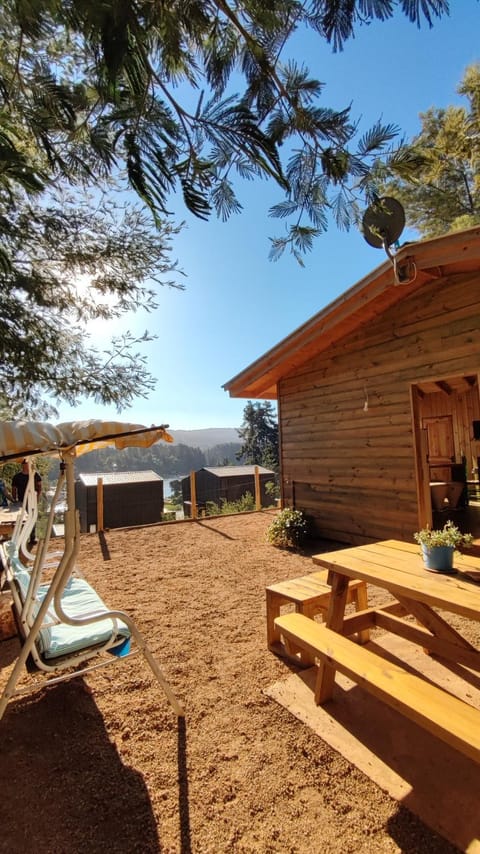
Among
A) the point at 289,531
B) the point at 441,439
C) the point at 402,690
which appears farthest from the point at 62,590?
the point at 441,439

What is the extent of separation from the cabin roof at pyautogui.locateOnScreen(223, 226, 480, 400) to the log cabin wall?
14 cm

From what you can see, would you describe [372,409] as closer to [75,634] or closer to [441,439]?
[75,634]

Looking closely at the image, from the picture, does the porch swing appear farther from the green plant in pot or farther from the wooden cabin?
the wooden cabin

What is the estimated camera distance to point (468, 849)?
131cm

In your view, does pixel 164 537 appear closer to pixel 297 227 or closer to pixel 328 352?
pixel 328 352

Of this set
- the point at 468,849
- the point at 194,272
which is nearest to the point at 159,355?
the point at 194,272

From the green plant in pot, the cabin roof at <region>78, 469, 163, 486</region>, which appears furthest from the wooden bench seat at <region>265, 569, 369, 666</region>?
the cabin roof at <region>78, 469, 163, 486</region>

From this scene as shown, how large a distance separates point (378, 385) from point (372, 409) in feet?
1.19

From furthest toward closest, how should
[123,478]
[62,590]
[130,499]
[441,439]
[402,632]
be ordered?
[130,499]
[123,478]
[441,439]
[402,632]
[62,590]

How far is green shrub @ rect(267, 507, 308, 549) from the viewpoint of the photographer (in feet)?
19.1

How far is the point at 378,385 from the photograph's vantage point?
17.7ft

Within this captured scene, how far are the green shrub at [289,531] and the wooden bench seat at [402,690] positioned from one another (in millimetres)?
3745

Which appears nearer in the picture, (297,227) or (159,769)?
(297,227)

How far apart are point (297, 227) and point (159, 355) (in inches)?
130
